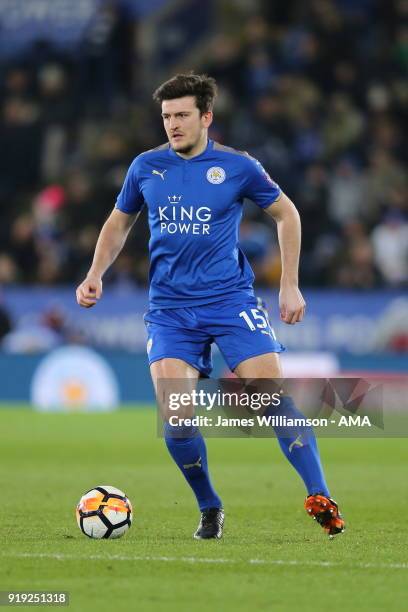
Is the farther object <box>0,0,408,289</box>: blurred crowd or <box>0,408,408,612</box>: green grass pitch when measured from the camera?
<box>0,0,408,289</box>: blurred crowd

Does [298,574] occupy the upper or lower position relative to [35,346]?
lower

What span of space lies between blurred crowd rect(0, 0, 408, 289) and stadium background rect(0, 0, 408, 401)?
0.02m

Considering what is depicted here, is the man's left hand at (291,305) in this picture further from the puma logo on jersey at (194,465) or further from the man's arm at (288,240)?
the puma logo on jersey at (194,465)

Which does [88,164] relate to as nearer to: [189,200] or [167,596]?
[189,200]

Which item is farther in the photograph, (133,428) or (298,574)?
(133,428)

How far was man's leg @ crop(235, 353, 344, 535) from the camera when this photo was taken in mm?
6859

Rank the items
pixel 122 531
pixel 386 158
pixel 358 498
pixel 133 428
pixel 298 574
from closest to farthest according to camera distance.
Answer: pixel 298 574, pixel 122 531, pixel 358 498, pixel 133 428, pixel 386 158

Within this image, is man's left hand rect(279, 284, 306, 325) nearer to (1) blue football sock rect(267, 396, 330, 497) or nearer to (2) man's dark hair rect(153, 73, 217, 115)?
(1) blue football sock rect(267, 396, 330, 497)

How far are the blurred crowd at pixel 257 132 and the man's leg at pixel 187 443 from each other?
1114 centimetres

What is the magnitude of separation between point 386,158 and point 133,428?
21.1 feet

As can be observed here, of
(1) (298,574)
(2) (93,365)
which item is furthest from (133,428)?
(1) (298,574)

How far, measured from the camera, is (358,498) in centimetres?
931

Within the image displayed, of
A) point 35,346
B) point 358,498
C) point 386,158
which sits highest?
point 386,158

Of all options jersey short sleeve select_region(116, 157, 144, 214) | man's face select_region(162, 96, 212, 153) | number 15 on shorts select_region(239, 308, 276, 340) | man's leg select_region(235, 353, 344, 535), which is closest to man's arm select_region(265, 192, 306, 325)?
number 15 on shorts select_region(239, 308, 276, 340)
